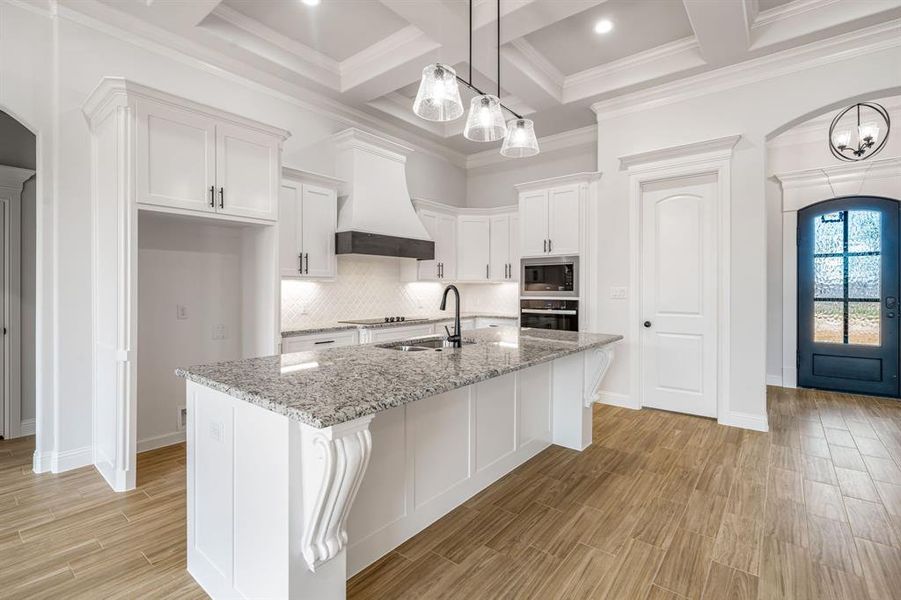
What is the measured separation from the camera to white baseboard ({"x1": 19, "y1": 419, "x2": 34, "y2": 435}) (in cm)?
369

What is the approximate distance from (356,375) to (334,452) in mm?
510

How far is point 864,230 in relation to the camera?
513 cm

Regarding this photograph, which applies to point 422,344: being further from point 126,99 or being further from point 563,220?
point 563,220

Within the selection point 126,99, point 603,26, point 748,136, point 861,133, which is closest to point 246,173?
point 126,99

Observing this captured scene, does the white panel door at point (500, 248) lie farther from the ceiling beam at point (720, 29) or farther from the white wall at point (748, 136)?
the ceiling beam at point (720, 29)

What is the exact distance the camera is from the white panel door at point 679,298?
4168mm

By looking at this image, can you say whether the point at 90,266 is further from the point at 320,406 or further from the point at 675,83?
the point at 675,83

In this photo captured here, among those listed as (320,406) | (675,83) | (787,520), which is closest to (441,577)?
(320,406)

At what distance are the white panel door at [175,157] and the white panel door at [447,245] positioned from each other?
119 inches

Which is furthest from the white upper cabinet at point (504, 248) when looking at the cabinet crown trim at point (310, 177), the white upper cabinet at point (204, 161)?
the white upper cabinet at point (204, 161)

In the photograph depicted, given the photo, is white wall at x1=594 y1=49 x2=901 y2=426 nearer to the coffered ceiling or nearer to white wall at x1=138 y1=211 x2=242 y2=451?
the coffered ceiling

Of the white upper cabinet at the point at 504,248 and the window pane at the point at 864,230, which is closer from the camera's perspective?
the window pane at the point at 864,230

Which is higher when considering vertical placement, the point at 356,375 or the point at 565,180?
the point at 565,180

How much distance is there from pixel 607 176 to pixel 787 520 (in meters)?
3.45
